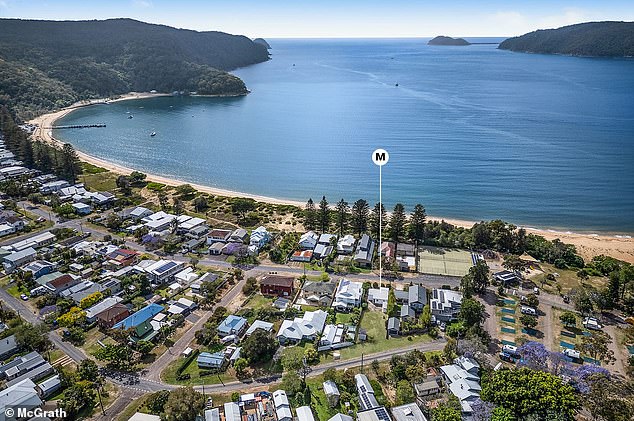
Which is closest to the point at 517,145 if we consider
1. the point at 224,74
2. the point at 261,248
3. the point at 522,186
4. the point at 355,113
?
the point at 522,186

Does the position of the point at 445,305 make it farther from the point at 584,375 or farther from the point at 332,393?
the point at 332,393

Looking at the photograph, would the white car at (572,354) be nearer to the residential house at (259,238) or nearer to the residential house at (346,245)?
the residential house at (346,245)

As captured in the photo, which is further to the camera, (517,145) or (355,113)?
(355,113)

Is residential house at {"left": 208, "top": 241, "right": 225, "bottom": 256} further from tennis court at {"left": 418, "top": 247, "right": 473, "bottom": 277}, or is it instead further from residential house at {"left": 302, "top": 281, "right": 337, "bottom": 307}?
tennis court at {"left": 418, "top": 247, "right": 473, "bottom": 277}

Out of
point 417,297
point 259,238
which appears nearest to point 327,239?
point 259,238

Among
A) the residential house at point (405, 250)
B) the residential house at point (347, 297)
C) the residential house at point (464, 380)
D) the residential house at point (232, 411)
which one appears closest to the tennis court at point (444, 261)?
the residential house at point (405, 250)

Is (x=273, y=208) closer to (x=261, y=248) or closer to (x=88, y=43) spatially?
(x=261, y=248)
